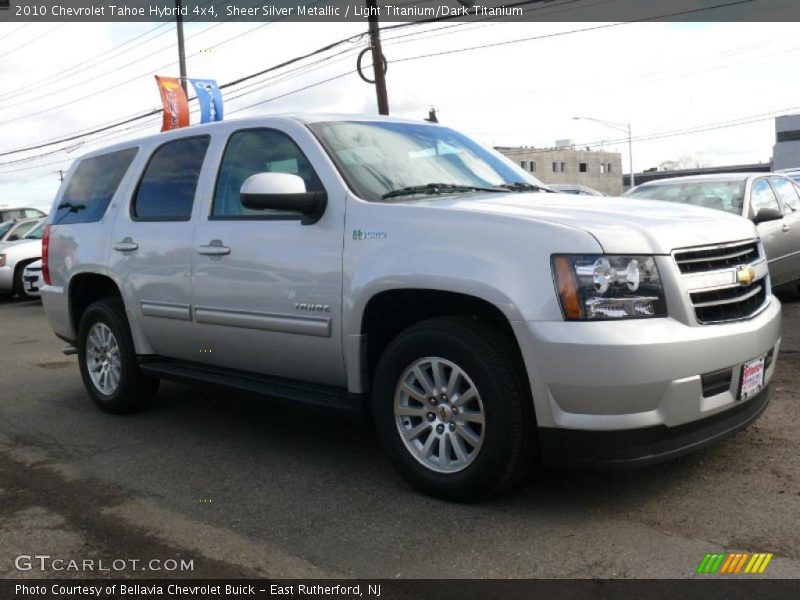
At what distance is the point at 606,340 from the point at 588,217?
2.08 feet

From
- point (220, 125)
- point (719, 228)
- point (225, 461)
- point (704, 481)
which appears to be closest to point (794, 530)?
point (704, 481)

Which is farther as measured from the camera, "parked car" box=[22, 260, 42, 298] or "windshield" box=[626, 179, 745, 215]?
"parked car" box=[22, 260, 42, 298]

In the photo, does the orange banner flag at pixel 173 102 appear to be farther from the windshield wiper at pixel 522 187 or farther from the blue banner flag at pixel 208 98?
the windshield wiper at pixel 522 187

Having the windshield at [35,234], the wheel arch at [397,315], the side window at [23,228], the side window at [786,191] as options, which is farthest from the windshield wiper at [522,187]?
the side window at [23,228]

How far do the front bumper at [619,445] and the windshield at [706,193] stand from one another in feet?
18.1

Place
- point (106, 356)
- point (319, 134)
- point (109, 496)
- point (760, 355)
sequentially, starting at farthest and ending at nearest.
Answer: point (106, 356) < point (319, 134) < point (109, 496) < point (760, 355)

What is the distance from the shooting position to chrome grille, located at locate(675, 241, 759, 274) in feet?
11.7

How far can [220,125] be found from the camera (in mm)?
5145

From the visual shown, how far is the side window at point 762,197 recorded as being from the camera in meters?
8.69

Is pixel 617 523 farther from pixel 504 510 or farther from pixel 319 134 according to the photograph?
pixel 319 134

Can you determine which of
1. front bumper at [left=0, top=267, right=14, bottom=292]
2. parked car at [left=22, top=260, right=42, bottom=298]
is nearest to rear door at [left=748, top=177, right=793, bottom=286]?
parked car at [left=22, top=260, right=42, bottom=298]

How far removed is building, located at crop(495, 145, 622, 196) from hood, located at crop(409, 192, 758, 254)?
8335 cm

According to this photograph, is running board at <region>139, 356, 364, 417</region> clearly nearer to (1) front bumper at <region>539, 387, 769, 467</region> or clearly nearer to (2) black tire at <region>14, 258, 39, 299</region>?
(1) front bumper at <region>539, 387, 769, 467</region>

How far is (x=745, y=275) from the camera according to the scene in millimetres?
3846
